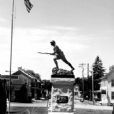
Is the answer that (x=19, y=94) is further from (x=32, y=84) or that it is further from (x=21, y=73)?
(x=32, y=84)

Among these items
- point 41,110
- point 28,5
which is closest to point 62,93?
point 28,5

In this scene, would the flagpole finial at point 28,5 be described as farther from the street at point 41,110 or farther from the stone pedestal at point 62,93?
the street at point 41,110

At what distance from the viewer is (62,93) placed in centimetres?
1847


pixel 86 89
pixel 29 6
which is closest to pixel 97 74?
pixel 86 89

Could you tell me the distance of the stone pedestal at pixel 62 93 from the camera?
1831 cm

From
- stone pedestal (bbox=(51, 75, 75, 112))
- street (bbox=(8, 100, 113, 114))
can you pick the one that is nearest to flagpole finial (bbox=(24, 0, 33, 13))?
stone pedestal (bbox=(51, 75, 75, 112))

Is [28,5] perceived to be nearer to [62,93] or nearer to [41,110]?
[62,93]

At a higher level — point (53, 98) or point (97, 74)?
point (97, 74)

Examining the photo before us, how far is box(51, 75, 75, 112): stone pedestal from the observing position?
1831 cm

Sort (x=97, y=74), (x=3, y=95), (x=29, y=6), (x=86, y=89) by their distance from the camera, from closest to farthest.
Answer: (x=3, y=95), (x=29, y=6), (x=86, y=89), (x=97, y=74)

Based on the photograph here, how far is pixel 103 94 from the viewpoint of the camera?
78.6m

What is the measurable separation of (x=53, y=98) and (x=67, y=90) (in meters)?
0.87

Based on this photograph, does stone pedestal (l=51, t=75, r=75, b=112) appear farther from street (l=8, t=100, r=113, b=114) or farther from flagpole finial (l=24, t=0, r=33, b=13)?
street (l=8, t=100, r=113, b=114)

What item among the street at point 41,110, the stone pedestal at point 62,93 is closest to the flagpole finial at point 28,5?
the stone pedestal at point 62,93
